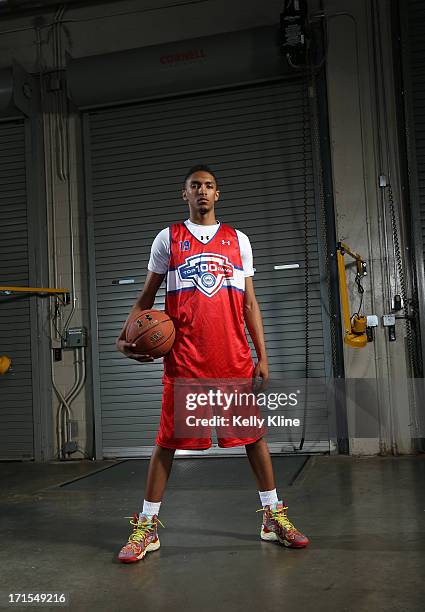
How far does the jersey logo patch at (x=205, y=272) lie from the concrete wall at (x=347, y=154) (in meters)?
2.65

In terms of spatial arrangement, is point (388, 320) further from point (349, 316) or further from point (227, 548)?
point (227, 548)

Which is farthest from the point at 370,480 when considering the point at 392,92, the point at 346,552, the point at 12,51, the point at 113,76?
the point at 12,51

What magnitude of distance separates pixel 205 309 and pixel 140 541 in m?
1.02

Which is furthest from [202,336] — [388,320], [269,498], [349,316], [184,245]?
[388,320]

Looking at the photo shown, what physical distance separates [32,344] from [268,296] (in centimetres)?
234

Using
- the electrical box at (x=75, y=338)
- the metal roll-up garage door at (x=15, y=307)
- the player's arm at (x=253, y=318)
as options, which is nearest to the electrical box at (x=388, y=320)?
the player's arm at (x=253, y=318)

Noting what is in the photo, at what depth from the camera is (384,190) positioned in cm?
500

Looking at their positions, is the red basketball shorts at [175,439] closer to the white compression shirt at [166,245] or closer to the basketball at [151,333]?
the basketball at [151,333]

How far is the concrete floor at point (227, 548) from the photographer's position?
1.98 meters

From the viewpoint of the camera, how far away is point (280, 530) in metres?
2.52

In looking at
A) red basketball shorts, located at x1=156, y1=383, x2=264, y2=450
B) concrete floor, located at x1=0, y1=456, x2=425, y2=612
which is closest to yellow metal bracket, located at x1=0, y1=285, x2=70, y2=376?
concrete floor, located at x1=0, y1=456, x2=425, y2=612

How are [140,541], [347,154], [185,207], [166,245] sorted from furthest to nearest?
[185,207] → [347,154] → [166,245] → [140,541]

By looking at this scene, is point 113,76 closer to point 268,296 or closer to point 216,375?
point 268,296

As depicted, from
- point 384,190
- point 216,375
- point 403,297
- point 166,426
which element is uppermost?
point 384,190
